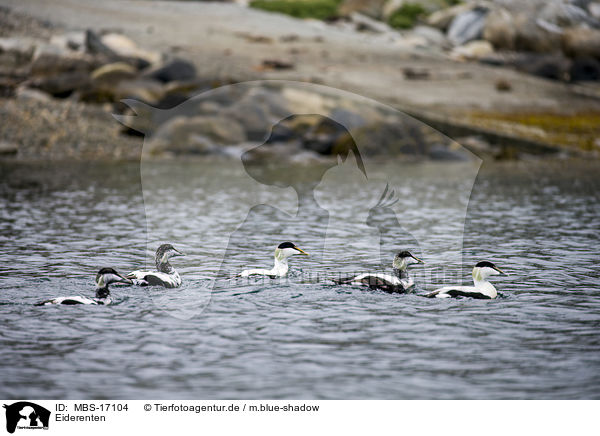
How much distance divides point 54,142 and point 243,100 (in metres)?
8.83

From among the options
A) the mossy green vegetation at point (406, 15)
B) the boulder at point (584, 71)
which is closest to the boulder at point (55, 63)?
the mossy green vegetation at point (406, 15)

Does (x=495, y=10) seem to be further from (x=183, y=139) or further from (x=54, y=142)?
(x=54, y=142)

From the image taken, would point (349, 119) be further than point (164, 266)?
Yes

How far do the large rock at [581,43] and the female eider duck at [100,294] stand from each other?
168 ft

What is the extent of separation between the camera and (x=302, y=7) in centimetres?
6556

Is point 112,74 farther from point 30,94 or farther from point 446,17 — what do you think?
point 446,17

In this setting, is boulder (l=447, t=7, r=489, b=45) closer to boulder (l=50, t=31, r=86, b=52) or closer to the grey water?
boulder (l=50, t=31, r=86, b=52)

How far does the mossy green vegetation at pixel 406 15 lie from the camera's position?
6309 centimetres

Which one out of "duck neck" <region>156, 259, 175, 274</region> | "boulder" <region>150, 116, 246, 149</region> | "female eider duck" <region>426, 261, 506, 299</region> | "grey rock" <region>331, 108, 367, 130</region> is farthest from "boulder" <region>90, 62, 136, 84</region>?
"female eider duck" <region>426, 261, 506, 299</region>

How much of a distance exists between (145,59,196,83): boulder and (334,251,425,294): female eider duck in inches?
1258

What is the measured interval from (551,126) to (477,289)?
108 feet

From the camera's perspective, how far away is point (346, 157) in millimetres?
38625

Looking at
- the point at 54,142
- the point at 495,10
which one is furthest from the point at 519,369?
the point at 495,10

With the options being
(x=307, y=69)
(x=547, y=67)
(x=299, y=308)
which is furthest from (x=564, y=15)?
(x=299, y=308)
